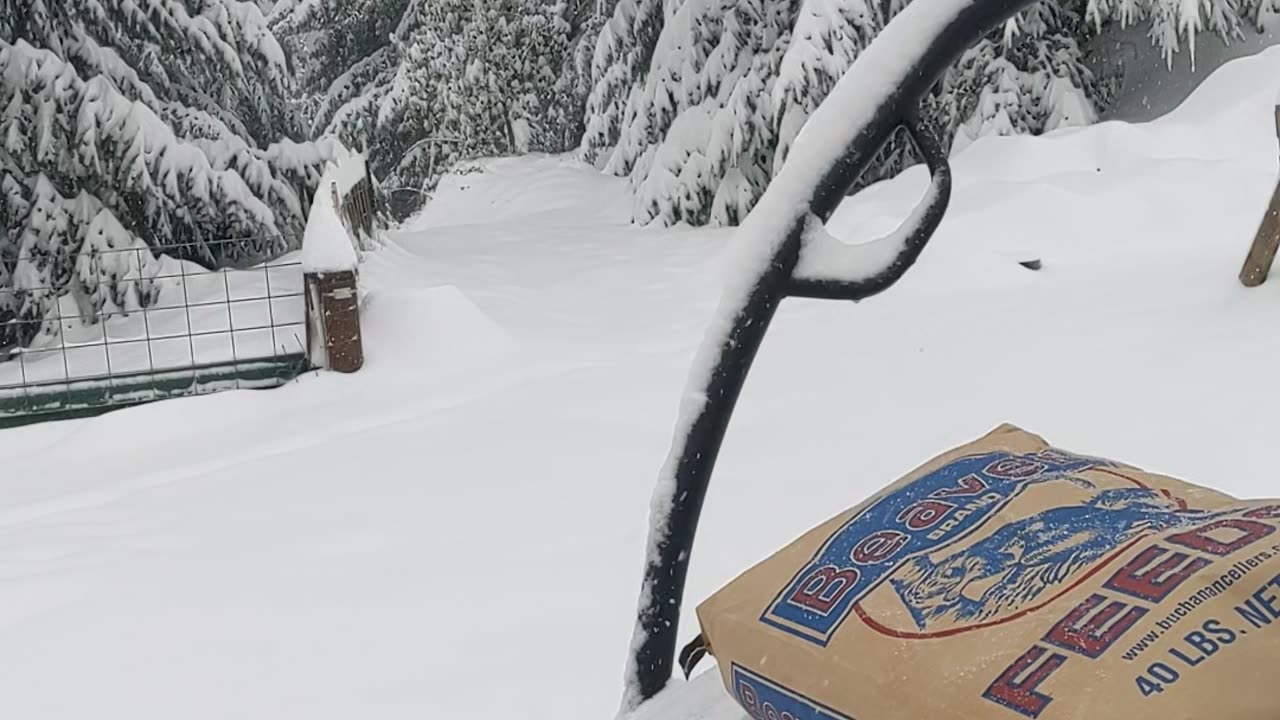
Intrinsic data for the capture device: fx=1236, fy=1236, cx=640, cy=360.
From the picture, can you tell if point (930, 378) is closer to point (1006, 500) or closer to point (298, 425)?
point (298, 425)

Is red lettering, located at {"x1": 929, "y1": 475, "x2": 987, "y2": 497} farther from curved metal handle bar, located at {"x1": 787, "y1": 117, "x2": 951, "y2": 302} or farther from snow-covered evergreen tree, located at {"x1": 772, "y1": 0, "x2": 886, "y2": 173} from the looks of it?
snow-covered evergreen tree, located at {"x1": 772, "y1": 0, "x2": 886, "y2": 173}

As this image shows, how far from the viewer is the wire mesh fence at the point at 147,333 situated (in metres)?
5.79

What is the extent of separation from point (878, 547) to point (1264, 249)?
4.57 m

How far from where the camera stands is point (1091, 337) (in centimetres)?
508

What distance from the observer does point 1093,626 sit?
30.5 inches

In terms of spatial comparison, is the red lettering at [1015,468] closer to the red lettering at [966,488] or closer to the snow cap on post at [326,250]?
the red lettering at [966,488]

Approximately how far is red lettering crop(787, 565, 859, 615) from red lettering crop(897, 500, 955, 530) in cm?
8

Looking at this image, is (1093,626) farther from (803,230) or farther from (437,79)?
(437,79)

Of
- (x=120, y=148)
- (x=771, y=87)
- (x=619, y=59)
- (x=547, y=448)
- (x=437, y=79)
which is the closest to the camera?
(x=547, y=448)

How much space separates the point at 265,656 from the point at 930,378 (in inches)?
110

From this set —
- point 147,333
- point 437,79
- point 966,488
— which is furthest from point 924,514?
point 437,79

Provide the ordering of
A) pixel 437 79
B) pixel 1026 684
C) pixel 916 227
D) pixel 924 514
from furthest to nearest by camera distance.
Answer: pixel 437 79, pixel 924 514, pixel 916 227, pixel 1026 684

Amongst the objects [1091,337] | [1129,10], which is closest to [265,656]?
[1091,337]

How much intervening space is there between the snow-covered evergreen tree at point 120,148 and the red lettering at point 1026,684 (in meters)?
6.82
